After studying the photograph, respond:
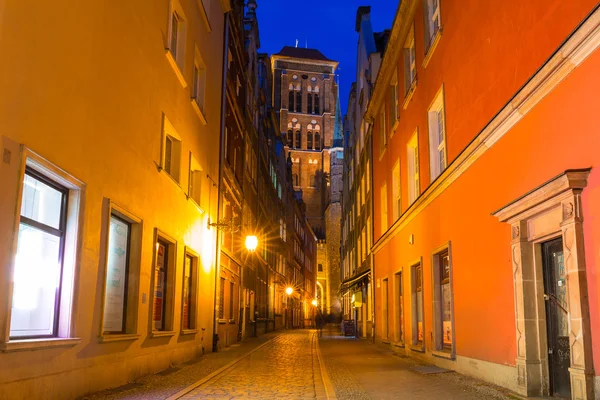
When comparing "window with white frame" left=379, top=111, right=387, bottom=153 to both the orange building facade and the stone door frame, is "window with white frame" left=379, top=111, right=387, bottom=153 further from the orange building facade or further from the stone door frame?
the stone door frame

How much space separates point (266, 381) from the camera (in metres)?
11.7

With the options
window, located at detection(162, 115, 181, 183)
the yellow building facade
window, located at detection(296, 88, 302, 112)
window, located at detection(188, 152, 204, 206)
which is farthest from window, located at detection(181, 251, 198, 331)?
window, located at detection(296, 88, 302, 112)

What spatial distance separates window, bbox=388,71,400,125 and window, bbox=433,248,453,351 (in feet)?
23.0

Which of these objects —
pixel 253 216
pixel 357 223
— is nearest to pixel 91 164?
pixel 253 216

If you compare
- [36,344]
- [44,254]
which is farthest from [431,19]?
[36,344]

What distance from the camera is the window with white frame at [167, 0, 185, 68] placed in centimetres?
1441

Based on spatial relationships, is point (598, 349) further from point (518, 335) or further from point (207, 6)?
point (207, 6)

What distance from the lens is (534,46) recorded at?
8547 millimetres

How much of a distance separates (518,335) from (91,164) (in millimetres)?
6957

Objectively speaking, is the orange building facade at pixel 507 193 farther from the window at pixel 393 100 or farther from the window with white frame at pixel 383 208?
the window with white frame at pixel 383 208

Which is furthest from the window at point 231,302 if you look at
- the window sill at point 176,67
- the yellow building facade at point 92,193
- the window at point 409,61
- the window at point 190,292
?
the window sill at point 176,67

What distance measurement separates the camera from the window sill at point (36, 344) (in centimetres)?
656

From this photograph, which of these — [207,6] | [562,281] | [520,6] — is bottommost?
[562,281]

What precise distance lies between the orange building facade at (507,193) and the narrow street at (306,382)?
2.27 ft
